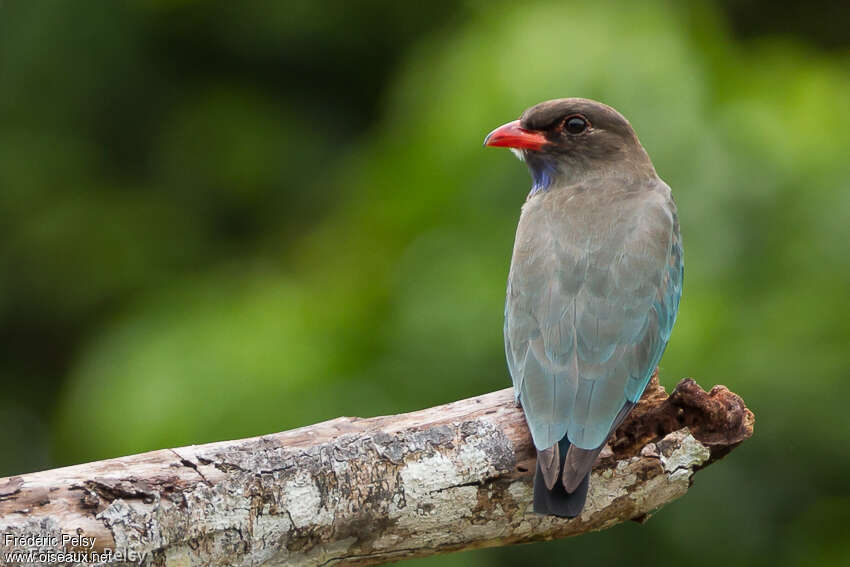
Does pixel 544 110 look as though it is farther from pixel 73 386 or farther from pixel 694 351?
pixel 73 386

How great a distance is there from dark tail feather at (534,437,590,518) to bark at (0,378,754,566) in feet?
0.41

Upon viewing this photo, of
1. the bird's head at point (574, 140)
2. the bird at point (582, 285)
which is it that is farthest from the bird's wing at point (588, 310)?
the bird's head at point (574, 140)

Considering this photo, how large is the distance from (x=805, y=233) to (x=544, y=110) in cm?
134

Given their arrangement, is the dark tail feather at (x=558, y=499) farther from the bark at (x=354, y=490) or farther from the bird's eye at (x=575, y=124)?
the bird's eye at (x=575, y=124)

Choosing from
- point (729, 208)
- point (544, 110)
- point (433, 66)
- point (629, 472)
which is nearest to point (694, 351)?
point (729, 208)

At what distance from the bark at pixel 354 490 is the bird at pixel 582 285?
13 cm

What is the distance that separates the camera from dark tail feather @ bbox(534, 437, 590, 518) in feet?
10.3

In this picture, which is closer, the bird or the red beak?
the bird

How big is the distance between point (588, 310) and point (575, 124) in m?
1.03

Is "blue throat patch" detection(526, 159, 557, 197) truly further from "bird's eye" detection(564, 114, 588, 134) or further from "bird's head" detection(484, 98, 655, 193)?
"bird's eye" detection(564, 114, 588, 134)

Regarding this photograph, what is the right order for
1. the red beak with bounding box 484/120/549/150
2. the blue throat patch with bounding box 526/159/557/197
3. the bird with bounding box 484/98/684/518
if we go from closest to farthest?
the bird with bounding box 484/98/684/518 → the red beak with bounding box 484/120/549/150 → the blue throat patch with bounding box 526/159/557/197

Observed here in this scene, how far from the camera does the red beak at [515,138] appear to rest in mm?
4527

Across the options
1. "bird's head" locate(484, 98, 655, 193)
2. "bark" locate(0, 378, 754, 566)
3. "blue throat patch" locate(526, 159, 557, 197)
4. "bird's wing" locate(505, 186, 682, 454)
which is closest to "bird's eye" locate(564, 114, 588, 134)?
"bird's head" locate(484, 98, 655, 193)

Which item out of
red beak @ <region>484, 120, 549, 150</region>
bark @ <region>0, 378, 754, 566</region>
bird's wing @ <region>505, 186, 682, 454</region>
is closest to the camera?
bark @ <region>0, 378, 754, 566</region>
